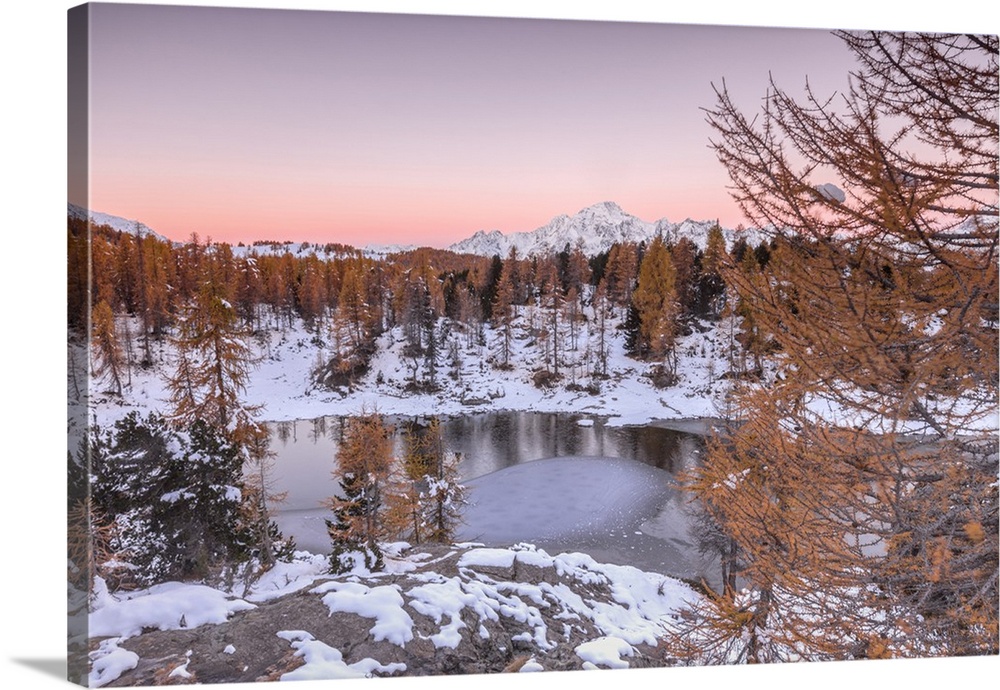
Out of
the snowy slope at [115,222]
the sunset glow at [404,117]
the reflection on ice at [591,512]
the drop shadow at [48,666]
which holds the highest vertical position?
the sunset glow at [404,117]

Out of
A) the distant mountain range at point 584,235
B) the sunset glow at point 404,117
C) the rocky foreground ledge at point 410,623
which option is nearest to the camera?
the rocky foreground ledge at point 410,623

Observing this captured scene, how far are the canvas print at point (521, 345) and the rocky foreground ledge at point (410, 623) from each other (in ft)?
0.07

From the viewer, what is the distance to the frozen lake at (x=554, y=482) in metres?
4.57

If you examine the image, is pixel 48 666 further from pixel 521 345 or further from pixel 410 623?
pixel 521 345

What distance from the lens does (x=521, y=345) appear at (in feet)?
16.5

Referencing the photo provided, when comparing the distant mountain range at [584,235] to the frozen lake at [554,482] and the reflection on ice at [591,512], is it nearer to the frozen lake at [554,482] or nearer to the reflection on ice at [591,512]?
the frozen lake at [554,482]

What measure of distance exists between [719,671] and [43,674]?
358cm

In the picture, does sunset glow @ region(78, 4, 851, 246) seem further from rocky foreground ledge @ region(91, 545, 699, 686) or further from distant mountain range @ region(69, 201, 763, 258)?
rocky foreground ledge @ region(91, 545, 699, 686)

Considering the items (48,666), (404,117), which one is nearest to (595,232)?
(404,117)

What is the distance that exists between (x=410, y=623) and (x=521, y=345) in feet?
6.90

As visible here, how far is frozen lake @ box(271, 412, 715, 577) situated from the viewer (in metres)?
4.57

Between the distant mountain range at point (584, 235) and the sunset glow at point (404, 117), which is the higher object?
→ the sunset glow at point (404, 117)

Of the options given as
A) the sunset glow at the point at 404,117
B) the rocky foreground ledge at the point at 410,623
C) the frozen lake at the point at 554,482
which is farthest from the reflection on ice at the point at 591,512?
the sunset glow at the point at 404,117

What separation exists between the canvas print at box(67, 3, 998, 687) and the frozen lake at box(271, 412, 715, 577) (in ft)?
0.09
